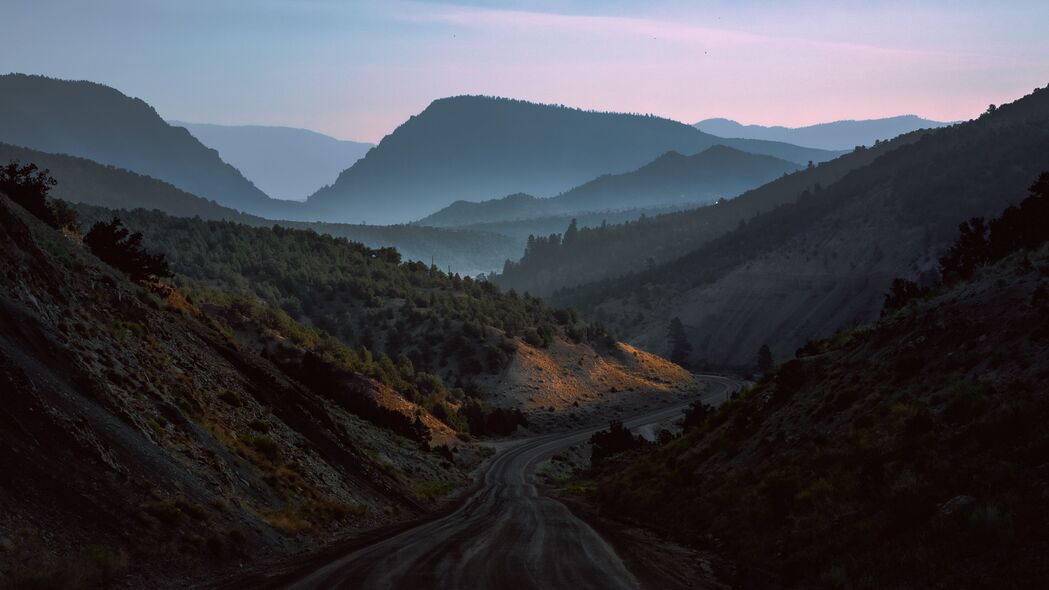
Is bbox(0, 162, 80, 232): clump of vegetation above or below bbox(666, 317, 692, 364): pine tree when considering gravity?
above

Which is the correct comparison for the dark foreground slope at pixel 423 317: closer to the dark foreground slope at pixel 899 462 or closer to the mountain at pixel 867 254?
the mountain at pixel 867 254

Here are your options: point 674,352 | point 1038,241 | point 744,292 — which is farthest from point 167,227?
point 1038,241

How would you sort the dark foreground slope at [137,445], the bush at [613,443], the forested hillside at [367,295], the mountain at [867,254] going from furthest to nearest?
the mountain at [867,254] < the forested hillside at [367,295] < the bush at [613,443] < the dark foreground slope at [137,445]

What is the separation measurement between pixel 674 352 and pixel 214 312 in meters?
136

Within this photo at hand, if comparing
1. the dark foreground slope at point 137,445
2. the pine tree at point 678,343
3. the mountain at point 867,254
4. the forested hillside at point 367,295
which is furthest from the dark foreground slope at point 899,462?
the pine tree at point 678,343

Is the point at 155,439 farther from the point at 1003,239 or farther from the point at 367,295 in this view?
the point at 367,295

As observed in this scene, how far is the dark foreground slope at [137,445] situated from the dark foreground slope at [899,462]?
11.0 metres

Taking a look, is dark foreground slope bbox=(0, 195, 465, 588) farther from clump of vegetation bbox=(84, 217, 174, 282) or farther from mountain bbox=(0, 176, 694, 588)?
clump of vegetation bbox=(84, 217, 174, 282)

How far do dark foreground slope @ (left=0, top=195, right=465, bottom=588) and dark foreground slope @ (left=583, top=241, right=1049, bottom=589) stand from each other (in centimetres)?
1099

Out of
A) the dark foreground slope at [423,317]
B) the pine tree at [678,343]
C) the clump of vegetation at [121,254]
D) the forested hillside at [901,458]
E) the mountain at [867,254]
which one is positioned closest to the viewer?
the forested hillside at [901,458]

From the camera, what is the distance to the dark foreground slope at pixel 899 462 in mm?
12727

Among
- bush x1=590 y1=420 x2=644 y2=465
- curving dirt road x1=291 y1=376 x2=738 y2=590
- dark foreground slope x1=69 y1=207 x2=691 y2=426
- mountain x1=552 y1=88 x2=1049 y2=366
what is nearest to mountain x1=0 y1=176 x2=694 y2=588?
curving dirt road x1=291 y1=376 x2=738 y2=590

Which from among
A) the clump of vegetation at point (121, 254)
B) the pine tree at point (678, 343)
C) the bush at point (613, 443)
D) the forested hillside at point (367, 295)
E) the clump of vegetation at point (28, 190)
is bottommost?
the pine tree at point (678, 343)

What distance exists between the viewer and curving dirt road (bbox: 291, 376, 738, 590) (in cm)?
1405
